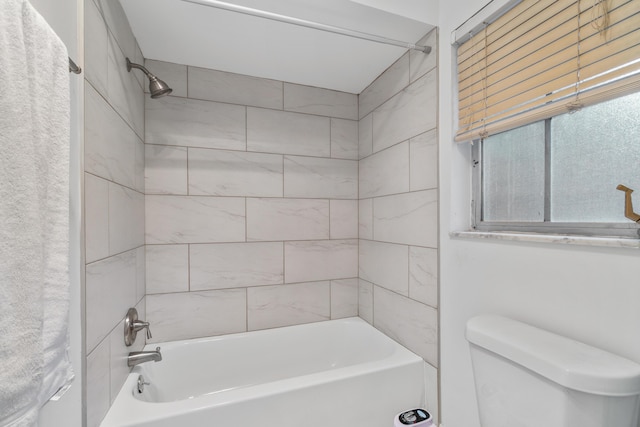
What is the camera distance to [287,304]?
2133mm

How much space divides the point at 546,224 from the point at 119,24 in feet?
6.69

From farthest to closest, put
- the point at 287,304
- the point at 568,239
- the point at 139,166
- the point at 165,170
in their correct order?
the point at 287,304 → the point at 165,170 → the point at 139,166 → the point at 568,239

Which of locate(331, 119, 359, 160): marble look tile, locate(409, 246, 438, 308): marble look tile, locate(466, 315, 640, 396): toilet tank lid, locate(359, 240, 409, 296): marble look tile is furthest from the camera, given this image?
locate(331, 119, 359, 160): marble look tile

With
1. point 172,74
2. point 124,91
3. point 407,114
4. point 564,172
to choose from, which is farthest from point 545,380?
point 172,74

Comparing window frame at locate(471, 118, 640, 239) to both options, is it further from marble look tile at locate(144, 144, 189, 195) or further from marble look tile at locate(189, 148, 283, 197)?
marble look tile at locate(144, 144, 189, 195)

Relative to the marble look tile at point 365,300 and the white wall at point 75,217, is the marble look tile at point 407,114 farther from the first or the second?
the white wall at point 75,217

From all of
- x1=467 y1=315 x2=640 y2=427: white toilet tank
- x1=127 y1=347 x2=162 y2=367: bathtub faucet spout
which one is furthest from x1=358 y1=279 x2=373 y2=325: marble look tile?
x1=127 y1=347 x2=162 y2=367: bathtub faucet spout

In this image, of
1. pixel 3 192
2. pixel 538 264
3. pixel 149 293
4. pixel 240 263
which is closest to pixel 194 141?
pixel 240 263

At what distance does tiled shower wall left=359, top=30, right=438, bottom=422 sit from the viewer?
1556 mm

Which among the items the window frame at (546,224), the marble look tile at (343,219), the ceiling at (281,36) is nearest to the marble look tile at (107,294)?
the ceiling at (281,36)

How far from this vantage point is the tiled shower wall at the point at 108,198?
3.41ft

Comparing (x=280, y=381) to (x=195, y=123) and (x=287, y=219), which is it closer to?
(x=287, y=219)

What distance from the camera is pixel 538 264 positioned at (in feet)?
3.38

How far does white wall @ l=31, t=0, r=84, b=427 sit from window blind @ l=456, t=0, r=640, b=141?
4.93ft
